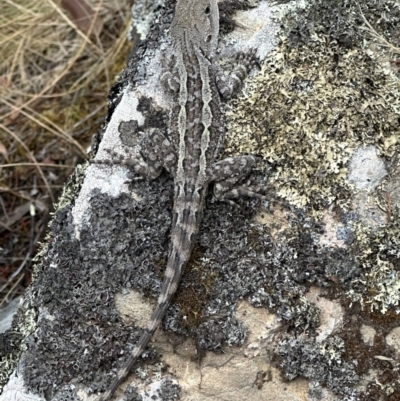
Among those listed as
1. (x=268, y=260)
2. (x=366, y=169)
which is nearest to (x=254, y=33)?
(x=366, y=169)

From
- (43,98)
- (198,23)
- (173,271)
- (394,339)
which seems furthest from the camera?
(43,98)

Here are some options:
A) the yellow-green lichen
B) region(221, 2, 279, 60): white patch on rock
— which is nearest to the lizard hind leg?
the yellow-green lichen

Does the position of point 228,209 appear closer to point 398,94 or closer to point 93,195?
point 93,195

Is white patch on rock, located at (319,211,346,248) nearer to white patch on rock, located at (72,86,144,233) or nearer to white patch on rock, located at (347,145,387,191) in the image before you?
white patch on rock, located at (347,145,387,191)

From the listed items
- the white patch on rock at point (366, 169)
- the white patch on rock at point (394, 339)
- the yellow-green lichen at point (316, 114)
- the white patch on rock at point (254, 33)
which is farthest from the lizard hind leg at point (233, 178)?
the white patch on rock at point (394, 339)

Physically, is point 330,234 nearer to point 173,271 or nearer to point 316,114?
point 316,114

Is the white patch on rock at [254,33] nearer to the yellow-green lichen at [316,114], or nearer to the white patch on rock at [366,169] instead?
the yellow-green lichen at [316,114]
